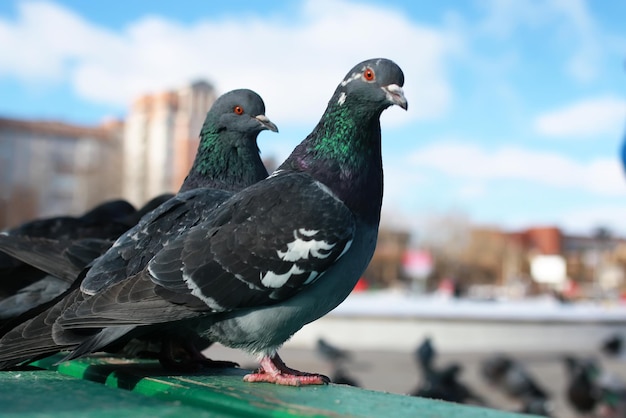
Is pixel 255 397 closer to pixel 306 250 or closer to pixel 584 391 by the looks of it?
pixel 306 250

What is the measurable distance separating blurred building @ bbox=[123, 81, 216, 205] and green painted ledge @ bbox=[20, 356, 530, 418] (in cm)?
5570

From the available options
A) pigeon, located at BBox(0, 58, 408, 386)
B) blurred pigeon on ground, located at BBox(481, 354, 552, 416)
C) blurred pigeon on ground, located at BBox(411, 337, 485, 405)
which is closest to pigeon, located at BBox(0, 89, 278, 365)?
pigeon, located at BBox(0, 58, 408, 386)

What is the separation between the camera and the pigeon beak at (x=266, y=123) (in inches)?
132

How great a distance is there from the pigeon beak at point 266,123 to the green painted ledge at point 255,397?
4.09 ft

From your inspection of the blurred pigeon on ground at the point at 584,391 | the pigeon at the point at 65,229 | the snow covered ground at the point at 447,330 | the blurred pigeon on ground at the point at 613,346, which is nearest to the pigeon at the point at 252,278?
the pigeon at the point at 65,229

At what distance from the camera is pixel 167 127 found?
6869 cm

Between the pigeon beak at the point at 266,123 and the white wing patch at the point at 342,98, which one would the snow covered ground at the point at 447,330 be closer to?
the pigeon beak at the point at 266,123

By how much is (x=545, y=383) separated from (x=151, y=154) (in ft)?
201

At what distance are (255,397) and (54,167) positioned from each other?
230 feet

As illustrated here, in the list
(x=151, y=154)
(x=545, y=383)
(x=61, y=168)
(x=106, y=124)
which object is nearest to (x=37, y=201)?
(x=61, y=168)

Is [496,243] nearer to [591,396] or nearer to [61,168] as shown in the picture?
[61,168]

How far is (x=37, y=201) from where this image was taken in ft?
186

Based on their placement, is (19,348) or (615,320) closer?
(19,348)

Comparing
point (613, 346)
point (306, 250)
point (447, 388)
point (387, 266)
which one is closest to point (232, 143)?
point (306, 250)
